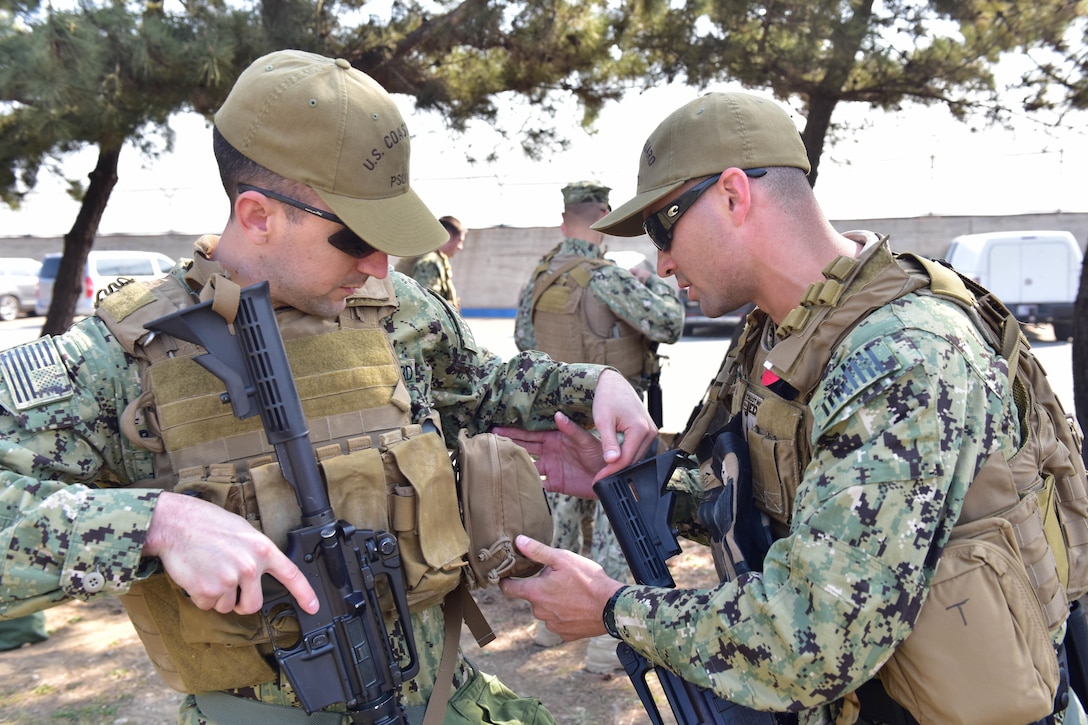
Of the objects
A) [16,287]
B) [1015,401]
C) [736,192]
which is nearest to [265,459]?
[736,192]

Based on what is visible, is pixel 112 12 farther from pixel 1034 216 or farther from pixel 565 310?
pixel 1034 216

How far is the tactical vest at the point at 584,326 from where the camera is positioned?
204 inches

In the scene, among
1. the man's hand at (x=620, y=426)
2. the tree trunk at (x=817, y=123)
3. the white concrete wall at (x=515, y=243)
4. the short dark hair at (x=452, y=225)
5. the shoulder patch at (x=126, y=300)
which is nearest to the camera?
the shoulder patch at (x=126, y=300)

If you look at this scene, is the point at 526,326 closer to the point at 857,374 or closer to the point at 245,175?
the point at 245,175

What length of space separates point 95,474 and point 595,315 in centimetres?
373

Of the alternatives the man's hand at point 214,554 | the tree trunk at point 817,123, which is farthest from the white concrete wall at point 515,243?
the man's hand at point 214,554

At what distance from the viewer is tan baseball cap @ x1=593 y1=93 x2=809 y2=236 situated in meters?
1.83

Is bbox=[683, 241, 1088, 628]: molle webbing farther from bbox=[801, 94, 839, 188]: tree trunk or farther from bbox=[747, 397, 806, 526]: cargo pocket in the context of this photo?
bbox=[801, 94, 839, 188]: tree trunk

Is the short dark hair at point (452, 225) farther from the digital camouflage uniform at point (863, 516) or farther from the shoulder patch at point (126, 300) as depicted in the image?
the digital camouflage uniform at point (863, 516)

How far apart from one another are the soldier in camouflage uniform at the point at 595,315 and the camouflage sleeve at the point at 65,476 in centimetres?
337

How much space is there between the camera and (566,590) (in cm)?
190

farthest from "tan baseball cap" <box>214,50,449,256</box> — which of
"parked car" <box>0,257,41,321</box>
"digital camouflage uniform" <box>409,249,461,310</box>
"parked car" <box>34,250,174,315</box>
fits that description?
"parked car" <box>0,257,41,321</box>

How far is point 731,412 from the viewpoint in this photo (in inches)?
82.4

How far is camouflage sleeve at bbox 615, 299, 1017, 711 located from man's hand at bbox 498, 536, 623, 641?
0.90 ft
